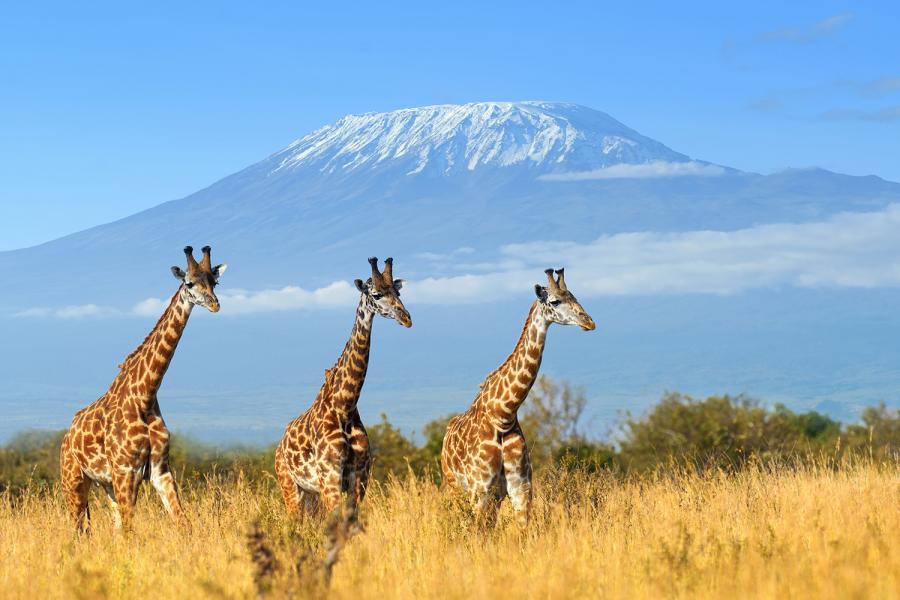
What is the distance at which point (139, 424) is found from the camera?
45.5ft

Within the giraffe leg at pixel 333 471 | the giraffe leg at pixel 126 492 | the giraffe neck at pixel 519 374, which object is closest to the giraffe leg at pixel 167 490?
the giraffe leg at pixel 126 492

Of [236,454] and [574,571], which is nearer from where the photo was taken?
[574,571]

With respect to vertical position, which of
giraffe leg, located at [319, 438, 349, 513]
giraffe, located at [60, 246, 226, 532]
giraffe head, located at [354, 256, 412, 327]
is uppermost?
giraffe head, located at [354, 256, 412, 327]

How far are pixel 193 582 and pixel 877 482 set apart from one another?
9.15 meters

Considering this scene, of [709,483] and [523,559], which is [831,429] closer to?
[709,483]

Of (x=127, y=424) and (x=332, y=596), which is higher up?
(x=127, y=424)

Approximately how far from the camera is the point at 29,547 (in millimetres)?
13250

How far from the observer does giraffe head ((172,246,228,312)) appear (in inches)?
532

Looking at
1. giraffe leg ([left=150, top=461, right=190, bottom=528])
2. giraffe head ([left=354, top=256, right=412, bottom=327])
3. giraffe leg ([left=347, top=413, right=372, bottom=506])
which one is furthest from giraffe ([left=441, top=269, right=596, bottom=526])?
giraffe leg ([left=150, top=461, right=190, bottom=528])

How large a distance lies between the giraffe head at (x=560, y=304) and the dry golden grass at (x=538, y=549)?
6.97 ft

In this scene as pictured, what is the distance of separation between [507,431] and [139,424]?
4057mm

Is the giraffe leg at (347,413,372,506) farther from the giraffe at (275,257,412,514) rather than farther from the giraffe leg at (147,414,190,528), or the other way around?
the giraffe leg at (147,414,190,528)

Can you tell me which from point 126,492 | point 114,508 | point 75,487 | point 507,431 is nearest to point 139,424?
point 126,492

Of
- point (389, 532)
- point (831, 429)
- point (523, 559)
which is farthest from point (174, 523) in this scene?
point (831, 429)
